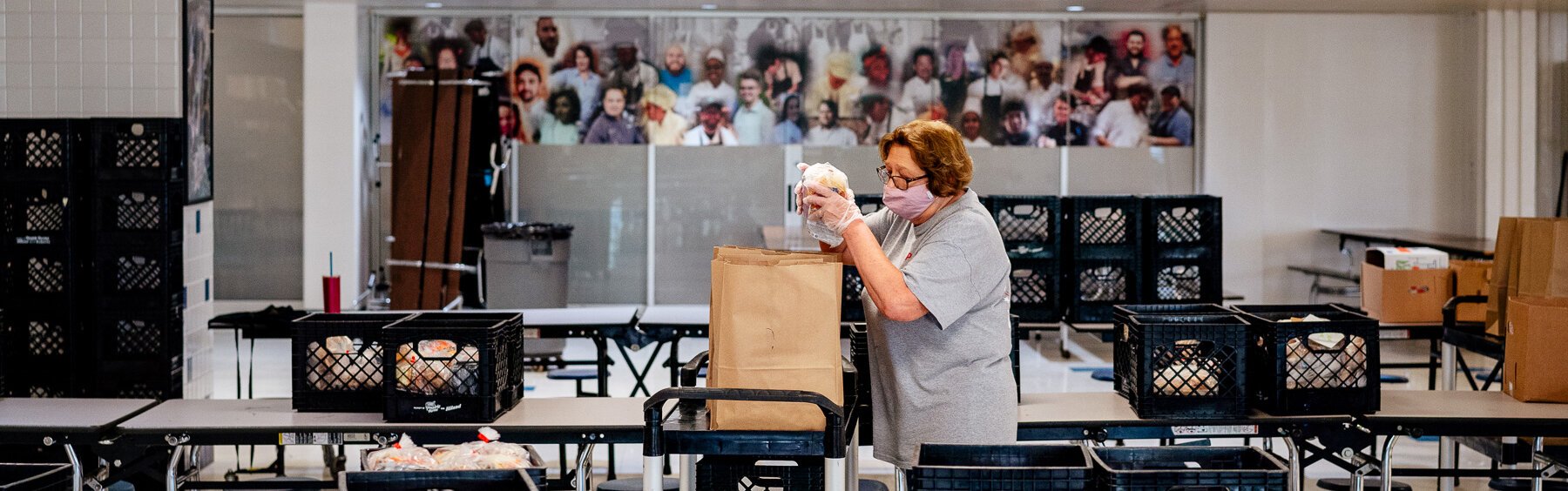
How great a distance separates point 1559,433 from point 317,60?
7.94 meters

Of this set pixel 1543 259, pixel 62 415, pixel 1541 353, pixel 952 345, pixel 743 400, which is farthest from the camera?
pixel 1543 259

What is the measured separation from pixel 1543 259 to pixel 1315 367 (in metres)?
1.61

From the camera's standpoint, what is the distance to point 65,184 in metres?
4.45

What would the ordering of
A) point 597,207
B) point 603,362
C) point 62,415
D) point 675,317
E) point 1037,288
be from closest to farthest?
1. point 62,415
2. point 675,317
3. point 603,362
4. point 1037,288
5. point 597,207

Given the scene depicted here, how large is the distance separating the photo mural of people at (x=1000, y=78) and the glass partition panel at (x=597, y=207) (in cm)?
233

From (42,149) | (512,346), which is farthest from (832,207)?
(42,149)

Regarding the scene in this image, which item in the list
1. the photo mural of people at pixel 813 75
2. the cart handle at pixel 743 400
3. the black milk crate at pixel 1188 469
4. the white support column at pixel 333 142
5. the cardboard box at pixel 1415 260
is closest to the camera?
the black milk crate at pixel 1188 469

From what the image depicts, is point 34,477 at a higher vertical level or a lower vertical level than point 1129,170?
lower

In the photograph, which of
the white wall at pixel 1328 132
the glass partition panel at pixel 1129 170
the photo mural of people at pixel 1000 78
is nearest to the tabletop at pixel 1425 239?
the white wall at pixel 1328 132

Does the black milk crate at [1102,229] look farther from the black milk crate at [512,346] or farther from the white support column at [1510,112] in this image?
the white support column at [1510,112]

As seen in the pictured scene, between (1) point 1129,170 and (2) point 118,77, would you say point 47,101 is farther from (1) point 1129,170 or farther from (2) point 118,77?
(1) point 1129,170

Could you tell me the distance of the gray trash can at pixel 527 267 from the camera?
7383mm

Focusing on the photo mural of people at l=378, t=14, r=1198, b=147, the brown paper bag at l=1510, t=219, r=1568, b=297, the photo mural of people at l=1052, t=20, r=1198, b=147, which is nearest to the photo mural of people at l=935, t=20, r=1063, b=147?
the photo mural of people at l=378, t=14, r=1198, b=147

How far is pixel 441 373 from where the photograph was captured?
3303 millimetres
